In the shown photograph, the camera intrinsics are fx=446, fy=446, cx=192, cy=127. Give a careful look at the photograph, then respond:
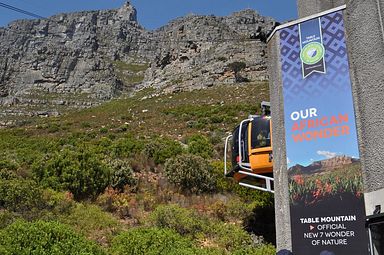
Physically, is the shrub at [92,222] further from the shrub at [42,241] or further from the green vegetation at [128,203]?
the shrub at [42,241]

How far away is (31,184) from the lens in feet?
46.3

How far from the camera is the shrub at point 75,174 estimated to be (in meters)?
15.9

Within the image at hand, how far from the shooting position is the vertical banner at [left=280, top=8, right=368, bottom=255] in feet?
23.7

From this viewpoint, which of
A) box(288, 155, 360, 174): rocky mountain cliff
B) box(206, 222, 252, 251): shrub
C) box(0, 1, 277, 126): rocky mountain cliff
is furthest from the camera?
box(0, 1, 277, 126): rocky mountain cliff

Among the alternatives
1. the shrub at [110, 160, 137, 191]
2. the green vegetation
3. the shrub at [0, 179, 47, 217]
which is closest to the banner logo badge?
the green vegetation

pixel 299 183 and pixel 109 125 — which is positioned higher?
pixel 109 125

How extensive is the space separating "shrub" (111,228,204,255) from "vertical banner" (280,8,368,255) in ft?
8.98

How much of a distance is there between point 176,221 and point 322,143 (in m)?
5.71

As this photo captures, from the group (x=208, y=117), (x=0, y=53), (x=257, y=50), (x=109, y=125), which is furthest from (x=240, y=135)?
(x=0, y=53)

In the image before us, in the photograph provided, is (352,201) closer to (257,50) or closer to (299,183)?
(299,183)

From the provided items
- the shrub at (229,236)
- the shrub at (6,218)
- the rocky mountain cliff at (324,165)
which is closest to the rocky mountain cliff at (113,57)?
the rocky mountain cliff at (324,165)

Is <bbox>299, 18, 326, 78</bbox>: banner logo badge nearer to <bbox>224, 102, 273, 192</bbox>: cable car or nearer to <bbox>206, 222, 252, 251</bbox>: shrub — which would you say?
<bbox>224, 102, 273, 192</bbox>: cable car

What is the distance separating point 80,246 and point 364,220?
542 cm

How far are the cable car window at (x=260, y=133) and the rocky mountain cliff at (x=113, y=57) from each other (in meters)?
2.00
